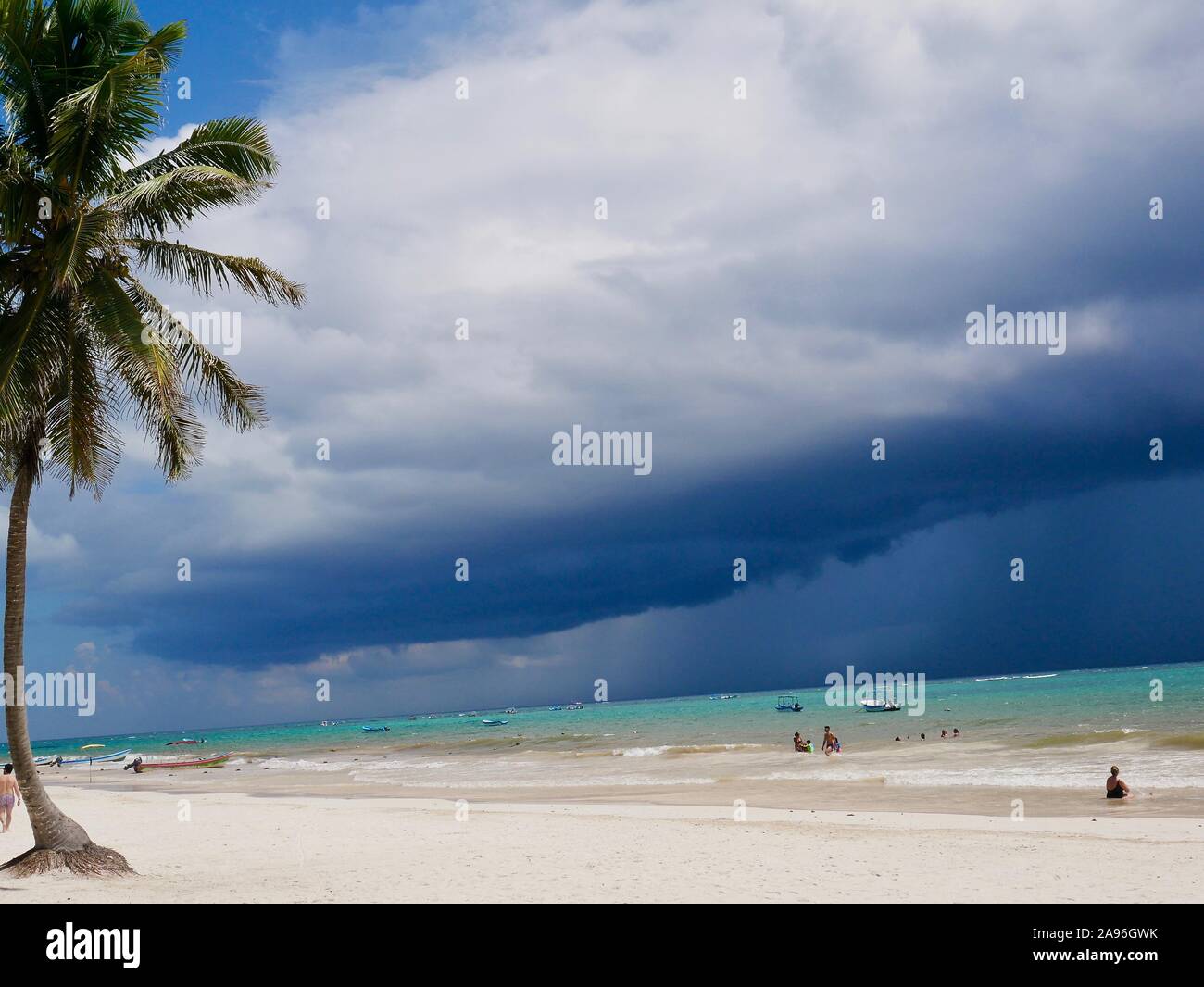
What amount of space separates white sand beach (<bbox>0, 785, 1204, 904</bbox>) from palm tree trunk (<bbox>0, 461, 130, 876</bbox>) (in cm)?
43

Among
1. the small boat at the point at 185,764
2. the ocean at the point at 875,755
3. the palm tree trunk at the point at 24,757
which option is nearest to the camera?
the palm tree trunk at the point at 24,757

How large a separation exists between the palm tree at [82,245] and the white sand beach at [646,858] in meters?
2.58

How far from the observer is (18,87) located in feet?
44.3

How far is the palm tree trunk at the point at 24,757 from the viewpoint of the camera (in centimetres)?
1327

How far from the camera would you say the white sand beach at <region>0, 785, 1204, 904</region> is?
41.1ft

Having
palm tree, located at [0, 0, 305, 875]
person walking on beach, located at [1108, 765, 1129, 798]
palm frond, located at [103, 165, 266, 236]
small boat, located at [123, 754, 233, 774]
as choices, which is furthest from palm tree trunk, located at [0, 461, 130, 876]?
small boat, located at [123, 754, 233, 774]

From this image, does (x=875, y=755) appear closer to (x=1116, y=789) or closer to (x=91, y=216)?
(x=1116, y=789)

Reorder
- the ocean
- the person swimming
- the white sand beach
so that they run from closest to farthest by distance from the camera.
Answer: the white sand beach
the person swimming
the ocean

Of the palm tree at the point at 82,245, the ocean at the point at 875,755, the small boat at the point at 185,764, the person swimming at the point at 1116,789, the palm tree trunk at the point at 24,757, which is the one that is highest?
the palm tree at the point at 82,245

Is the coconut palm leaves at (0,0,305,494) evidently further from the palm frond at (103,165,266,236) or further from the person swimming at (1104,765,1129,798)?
the person swimming at (1104,765,1129,798)

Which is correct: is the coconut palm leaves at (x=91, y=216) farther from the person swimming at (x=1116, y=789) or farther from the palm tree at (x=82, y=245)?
the person swimming at (x=1116, y=789)

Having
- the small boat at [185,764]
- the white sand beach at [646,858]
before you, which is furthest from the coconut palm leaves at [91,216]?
the small boat at [185,764]

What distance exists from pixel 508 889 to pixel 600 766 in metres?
35.3
